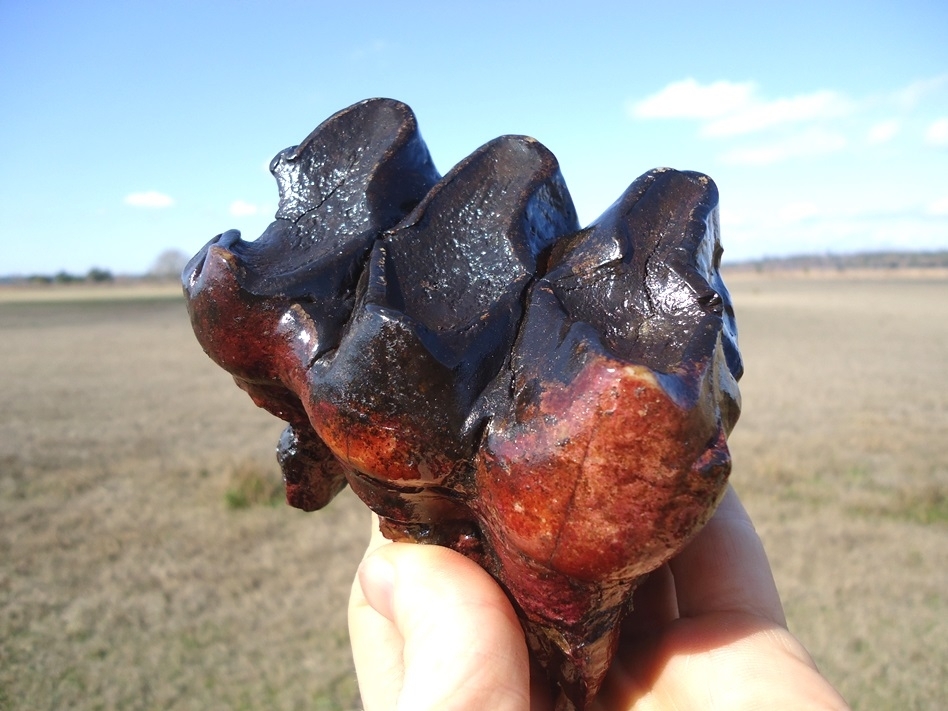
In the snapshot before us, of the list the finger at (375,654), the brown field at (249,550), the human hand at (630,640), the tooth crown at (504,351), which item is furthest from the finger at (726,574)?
the brown field at (249,550)

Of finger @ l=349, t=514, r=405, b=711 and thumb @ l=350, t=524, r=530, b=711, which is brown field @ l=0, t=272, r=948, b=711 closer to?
finger @ l=349, t=514, r=405, b=711

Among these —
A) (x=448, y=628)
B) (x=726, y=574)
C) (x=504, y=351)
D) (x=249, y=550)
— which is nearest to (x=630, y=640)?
(x=726, y=574)

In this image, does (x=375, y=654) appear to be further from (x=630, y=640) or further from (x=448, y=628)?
(x=630, y=640)

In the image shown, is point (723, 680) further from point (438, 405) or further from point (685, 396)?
point (438, 405)

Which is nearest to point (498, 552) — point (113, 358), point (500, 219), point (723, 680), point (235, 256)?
point (723, 680)

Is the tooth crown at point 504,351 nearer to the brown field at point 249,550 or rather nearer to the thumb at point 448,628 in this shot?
the thumb at point 448,628
